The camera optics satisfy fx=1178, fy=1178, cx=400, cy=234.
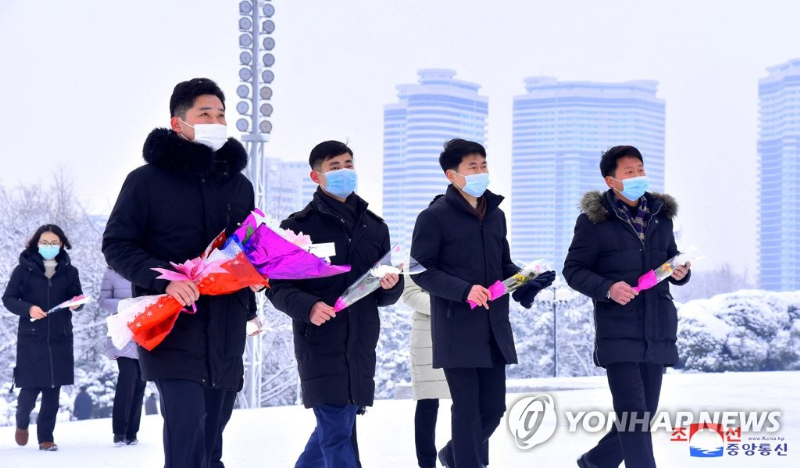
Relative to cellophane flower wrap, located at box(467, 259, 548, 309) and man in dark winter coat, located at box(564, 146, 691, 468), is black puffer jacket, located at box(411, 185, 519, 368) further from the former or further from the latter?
man in dark winter coat, located at box(564, 146, 691, 468)

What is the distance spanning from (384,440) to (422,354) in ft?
6.68

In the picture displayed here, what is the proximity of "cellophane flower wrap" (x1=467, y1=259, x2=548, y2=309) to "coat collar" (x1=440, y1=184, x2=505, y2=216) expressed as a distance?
0.40 m

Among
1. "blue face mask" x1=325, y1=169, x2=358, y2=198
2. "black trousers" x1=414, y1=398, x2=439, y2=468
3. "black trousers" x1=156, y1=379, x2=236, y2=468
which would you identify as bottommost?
"black trousers" x1=414, y1=398, x2=439, y2=468

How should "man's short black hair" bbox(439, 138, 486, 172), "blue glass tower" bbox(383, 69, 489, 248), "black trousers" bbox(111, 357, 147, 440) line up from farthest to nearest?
"blue glass tower" bbox(383, 69, 489, 248), "black trousers" bbox(111, 357, 147, 440), "man's short black hair" bbox(439, 138, 486, 172)

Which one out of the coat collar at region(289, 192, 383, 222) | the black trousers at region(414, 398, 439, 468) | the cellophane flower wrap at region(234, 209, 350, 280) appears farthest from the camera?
the black trousers at region(414, 398, 439, 468)

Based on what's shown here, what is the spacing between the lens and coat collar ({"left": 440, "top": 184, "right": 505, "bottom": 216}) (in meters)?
5.65

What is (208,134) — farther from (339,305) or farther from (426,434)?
(426,434)

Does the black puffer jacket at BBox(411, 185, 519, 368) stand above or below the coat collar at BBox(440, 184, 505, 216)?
below

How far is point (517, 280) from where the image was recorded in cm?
541

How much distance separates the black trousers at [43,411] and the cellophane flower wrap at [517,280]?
173 inches

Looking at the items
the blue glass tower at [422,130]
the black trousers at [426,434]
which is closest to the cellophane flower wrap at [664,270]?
the black trousers at [426,434]

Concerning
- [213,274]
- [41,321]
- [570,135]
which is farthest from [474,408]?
[570,135]

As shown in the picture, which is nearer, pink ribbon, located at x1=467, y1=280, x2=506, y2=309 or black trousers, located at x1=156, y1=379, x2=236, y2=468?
black trousers, located at x1=156, y1=379, x2=236, y2=468

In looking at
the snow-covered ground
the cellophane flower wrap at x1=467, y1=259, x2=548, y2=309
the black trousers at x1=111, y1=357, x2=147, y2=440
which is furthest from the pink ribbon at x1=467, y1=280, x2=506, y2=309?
the black trousers at x1=111, y1=357, x2=147, y2=440
